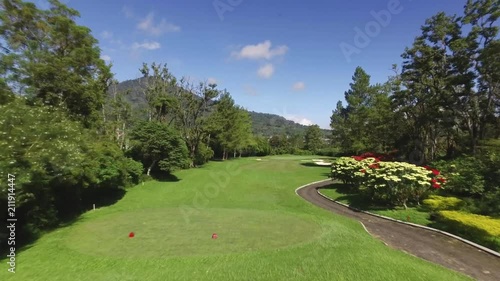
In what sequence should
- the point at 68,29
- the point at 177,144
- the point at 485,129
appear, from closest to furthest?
the point at 68,29 < the point at 485,129 < the point at 177,144

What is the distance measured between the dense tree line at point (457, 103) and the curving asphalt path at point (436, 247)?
554 cm

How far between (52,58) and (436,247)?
2608 centimetres

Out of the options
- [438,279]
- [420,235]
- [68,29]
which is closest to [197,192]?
[68,29]

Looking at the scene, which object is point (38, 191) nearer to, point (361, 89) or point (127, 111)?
point (127, 111)

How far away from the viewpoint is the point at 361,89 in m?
61.2

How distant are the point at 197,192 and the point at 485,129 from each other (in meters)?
31.4

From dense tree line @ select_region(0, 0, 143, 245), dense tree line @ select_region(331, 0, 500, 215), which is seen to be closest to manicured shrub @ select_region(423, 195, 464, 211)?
dense tree line @ select_region(331, 0, 500, 215)

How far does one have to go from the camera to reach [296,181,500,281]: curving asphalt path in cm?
1131

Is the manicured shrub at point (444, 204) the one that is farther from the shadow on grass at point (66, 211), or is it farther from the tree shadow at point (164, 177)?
the tree shadow at point (164, 177)

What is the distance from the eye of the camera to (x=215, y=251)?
452 inches

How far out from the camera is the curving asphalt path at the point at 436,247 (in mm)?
11312

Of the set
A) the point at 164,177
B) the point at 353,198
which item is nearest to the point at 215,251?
the point at 353,198

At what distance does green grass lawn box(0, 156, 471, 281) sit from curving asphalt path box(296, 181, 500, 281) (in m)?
0.93

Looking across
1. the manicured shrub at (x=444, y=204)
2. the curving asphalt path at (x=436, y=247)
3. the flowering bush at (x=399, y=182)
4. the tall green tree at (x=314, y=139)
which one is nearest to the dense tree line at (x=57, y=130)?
the curving asphalt path at (x=436, y=247)
